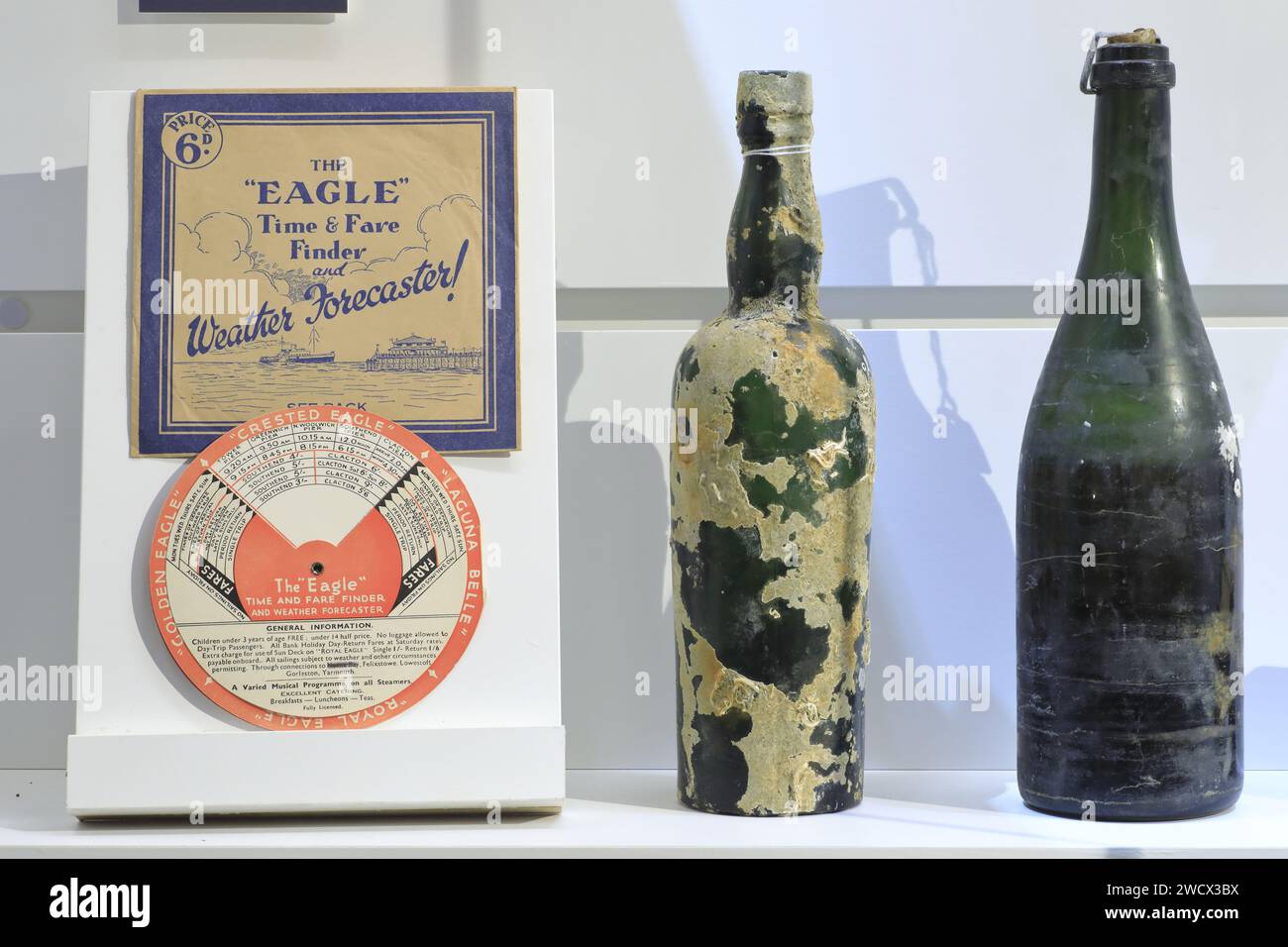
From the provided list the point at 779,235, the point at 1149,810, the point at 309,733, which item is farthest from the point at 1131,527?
the point at 309,733

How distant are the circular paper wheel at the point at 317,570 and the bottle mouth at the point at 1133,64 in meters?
0.45

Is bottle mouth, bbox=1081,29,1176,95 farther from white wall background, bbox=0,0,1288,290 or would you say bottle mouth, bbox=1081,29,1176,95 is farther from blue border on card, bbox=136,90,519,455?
blue border on card, bbox=136,90,519,455

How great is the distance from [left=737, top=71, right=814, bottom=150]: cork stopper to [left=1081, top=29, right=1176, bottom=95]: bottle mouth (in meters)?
0.17

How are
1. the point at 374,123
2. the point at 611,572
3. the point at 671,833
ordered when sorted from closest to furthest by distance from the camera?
the point at 671,833
the point at 374,123
the point at 611,572

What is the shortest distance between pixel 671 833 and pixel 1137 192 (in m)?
0.46

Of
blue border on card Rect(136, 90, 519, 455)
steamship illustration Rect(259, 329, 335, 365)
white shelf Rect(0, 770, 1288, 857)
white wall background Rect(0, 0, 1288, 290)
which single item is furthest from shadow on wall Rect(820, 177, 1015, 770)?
steamship illustration Rect(259, 329, 335, 365)

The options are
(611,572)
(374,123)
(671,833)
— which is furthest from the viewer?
(611,572)

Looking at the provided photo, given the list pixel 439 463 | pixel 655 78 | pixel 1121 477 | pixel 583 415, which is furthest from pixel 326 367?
pixel 1121 477

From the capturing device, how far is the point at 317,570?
0.82 meters

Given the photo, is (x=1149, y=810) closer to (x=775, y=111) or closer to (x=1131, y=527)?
(x=1131, y=527)

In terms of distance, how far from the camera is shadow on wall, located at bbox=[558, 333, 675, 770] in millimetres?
1008

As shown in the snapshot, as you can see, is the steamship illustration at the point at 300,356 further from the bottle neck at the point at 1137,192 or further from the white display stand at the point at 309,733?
the bottle neck at the point at 1137,192

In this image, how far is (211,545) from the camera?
821mm

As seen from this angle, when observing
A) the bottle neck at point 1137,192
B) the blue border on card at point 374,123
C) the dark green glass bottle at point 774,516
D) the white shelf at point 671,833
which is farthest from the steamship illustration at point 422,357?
the bottle neck at point 1137,192
